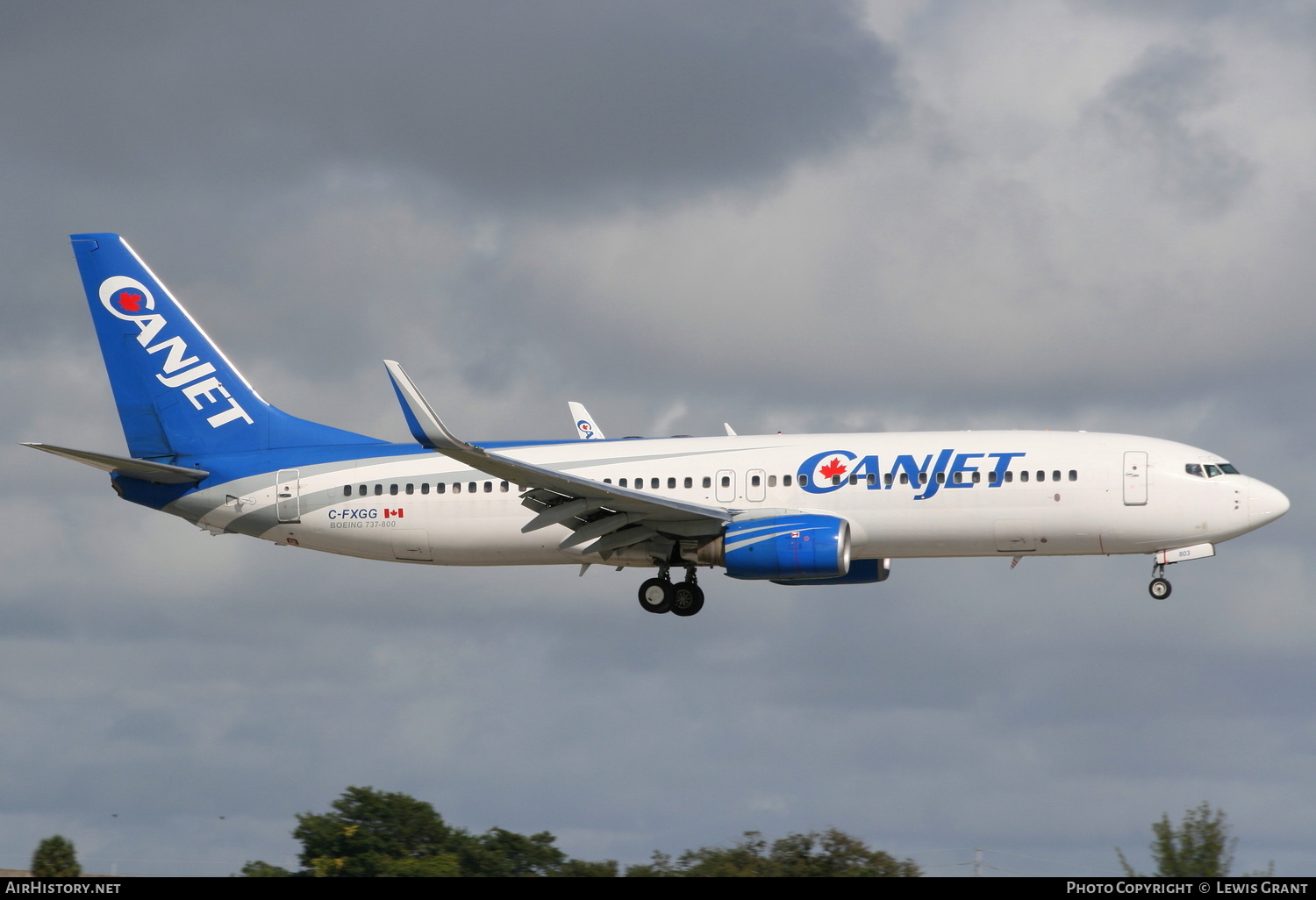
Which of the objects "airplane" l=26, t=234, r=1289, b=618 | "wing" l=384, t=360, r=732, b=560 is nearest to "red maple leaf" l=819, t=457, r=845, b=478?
"airplane" l=26, t=234, r=1289, b=618

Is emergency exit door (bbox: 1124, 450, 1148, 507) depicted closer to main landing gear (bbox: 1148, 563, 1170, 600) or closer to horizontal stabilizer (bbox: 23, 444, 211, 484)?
main landing gear (bbox: 1148, 563, 1170, 600)

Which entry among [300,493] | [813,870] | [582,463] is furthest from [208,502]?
[813,870]

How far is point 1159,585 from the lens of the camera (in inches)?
1839

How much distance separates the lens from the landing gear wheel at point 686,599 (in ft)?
163

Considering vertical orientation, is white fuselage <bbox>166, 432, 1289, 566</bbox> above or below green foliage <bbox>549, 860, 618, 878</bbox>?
above

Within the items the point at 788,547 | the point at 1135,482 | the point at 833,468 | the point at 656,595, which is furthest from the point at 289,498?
the point at 1135,482

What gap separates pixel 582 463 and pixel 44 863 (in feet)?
62.1

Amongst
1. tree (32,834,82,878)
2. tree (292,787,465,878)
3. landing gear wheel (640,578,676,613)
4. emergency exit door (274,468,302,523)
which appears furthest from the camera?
tree (292,787,465,878)

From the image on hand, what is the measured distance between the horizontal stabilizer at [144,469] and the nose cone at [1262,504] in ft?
106

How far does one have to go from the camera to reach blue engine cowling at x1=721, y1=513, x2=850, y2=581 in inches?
1777

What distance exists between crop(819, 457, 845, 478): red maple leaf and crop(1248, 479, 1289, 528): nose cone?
11.7 m

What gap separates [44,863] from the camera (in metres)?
41.5
